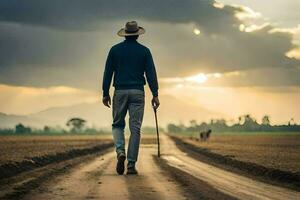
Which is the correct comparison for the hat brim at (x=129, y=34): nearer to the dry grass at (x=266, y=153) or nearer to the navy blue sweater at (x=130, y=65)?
the navy blue sweater at (x=130, y=65)

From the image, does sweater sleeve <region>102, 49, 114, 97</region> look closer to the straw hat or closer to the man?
the man

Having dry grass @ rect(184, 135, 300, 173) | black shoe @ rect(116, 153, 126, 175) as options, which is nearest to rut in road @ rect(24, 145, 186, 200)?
black shoe @ rect(116, 153, 126, 175)

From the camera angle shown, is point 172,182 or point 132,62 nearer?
point 172,182

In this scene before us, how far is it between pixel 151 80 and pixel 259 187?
308cm

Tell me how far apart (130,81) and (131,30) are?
976 mm

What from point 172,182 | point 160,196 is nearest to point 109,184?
point 172,182

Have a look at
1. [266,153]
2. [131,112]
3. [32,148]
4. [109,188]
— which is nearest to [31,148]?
[32,148]

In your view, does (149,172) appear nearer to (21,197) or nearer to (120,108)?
(120,108)

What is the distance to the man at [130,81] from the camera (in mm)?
12094

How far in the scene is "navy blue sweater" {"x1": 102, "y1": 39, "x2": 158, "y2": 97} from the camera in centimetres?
1214

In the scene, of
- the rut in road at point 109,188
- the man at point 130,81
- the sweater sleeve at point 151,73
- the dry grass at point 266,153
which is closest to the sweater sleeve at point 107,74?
the man at point 130,81

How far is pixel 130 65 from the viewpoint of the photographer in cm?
1218

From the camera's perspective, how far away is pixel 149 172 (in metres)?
12.6

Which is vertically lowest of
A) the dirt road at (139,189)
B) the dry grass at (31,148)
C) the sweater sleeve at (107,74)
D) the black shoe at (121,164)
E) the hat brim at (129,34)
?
the dirt road at (139,189)
